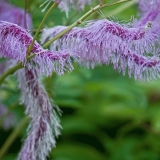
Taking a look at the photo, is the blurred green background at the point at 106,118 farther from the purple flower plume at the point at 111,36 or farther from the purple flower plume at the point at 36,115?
the purple flower plume at the point at 111,36

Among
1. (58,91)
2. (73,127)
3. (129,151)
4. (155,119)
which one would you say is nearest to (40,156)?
(58,91)

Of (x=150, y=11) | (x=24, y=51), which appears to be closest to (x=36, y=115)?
(x=24, y=51)

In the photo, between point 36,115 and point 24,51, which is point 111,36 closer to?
point 24,51

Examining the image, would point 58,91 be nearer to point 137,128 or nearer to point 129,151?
point 129,151

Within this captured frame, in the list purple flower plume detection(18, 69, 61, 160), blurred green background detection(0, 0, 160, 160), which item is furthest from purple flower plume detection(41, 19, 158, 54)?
blurred green background detection(0, 0, 160, 160)

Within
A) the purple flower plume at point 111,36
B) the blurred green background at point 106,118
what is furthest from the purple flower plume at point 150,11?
the blurred green background at point 106,118

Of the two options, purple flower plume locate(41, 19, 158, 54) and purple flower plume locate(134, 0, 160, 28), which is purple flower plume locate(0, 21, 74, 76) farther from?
purple flower plume locate(134, 0, 160, 28)

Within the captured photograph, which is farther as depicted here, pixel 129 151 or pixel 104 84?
pixel 129 151
